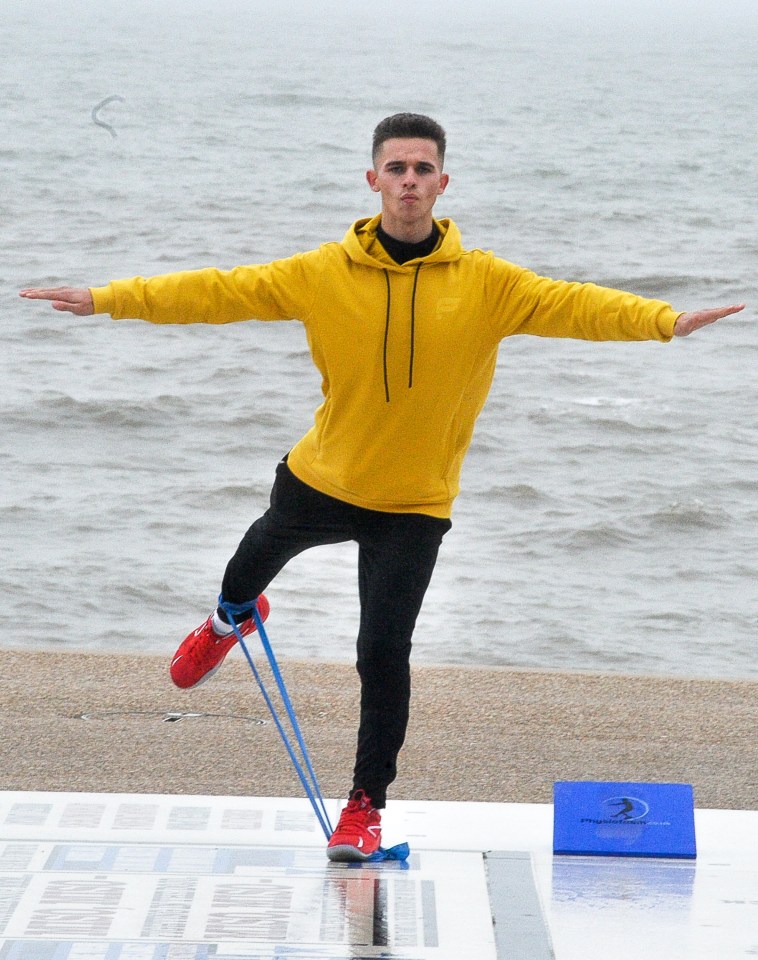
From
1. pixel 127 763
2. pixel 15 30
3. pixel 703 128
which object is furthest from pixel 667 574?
pixel 15 30

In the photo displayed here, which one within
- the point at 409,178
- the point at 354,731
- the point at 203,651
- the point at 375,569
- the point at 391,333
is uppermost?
the point at 409,178

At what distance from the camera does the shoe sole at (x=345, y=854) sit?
3.85 meters

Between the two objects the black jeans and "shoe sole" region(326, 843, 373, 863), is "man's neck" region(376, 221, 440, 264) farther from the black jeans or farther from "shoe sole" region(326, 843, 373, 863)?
"shoe sole" region(326, 843, 373, 863)

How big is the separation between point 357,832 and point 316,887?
21cm

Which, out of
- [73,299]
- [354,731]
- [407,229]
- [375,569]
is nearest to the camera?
[73,299]

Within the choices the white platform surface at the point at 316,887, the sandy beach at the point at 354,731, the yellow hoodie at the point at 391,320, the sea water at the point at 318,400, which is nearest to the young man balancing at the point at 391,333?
the yellow hoodie at the point at 391,320

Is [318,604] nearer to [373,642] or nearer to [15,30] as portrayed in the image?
[373,642]

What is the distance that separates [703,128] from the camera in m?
43.3

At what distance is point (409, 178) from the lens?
11.7 ft

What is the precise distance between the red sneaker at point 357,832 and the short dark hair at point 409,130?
1.64m

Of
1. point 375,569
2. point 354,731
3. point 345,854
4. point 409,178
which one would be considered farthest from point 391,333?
point 354,731

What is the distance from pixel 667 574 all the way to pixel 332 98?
38.9 m

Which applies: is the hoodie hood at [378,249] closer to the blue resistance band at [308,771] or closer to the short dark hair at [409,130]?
the short dark hair at [409,130]

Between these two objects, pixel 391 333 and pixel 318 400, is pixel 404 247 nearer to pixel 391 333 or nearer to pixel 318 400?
pixel 391 333
